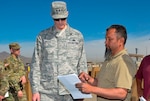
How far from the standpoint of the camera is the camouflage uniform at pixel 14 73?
6.80 meters

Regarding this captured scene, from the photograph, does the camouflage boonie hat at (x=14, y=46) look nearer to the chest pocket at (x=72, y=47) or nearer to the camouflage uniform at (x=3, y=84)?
the camouflage uniform at (x=3, y=84)

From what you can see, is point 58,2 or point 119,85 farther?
point 58,2

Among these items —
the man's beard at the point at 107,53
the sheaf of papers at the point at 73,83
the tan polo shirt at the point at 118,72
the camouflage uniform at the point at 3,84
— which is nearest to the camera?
the tan polo shirt at the point at 118,72

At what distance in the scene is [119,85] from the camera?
9.18 ft

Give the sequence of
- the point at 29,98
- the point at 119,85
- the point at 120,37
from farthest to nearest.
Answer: the point at 29,98 → the point at 120,37 → the point at 119,85

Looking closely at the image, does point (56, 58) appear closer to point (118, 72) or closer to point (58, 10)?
point (58, 10)

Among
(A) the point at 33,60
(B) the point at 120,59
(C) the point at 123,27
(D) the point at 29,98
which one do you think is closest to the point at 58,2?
(A) the point at 33,60

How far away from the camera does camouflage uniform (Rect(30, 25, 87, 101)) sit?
3.62m

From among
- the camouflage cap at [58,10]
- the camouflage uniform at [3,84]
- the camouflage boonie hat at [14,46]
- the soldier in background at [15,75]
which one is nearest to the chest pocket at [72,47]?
the camouflage cap at [58,10]

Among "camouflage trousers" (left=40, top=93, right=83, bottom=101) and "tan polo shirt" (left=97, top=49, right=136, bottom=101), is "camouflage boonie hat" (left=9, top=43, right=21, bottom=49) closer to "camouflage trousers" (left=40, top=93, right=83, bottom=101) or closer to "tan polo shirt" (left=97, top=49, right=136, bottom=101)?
"camouflage trousers" (left=40, top=93, right=83, bottom=101)

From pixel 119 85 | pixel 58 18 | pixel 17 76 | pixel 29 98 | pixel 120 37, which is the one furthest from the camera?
pixel 29 98

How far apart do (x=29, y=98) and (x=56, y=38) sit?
4.90 m

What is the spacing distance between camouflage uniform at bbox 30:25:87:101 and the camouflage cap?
0.17 m

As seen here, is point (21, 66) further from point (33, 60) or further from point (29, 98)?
point (33, 60)
